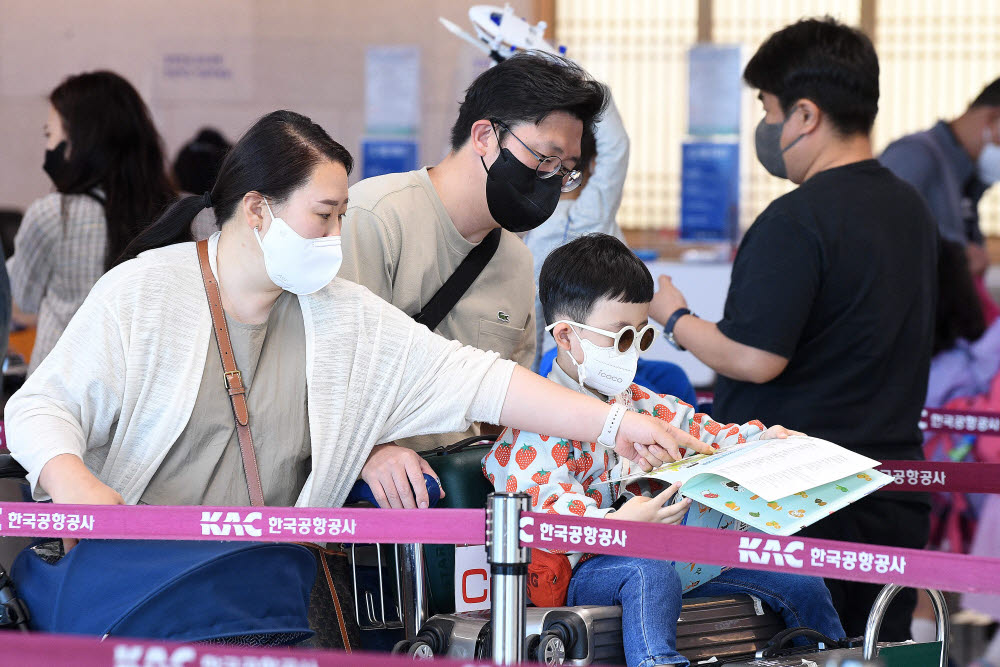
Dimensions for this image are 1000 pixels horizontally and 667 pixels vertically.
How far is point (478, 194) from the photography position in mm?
2732

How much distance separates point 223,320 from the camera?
2.28 meters

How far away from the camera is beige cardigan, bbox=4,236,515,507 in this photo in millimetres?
2137

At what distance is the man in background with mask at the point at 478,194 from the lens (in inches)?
104

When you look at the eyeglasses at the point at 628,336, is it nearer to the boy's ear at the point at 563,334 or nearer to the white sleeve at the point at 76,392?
the boy's ear at the point at 563,334

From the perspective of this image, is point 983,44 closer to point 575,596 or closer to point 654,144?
point 654,144

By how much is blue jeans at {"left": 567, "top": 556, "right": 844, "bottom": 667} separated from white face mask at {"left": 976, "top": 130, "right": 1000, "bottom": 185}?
11.0 feet

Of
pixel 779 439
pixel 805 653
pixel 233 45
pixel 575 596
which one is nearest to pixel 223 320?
pixel 575 596

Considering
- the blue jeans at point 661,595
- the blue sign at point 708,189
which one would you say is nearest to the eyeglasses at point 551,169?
the blue jeans at point 661,595

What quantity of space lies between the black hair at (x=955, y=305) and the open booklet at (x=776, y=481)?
261 cm

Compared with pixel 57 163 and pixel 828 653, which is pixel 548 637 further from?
pixel 57 163

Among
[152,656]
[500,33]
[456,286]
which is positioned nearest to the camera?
[152,656]

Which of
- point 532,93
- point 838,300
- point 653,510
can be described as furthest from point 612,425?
point 838,300

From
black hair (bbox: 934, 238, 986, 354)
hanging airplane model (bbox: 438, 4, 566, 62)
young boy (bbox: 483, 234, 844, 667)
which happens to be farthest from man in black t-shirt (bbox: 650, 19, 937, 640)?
black hair (bbox: 934, 238, 986, 354)

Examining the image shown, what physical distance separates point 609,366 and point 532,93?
64cm
